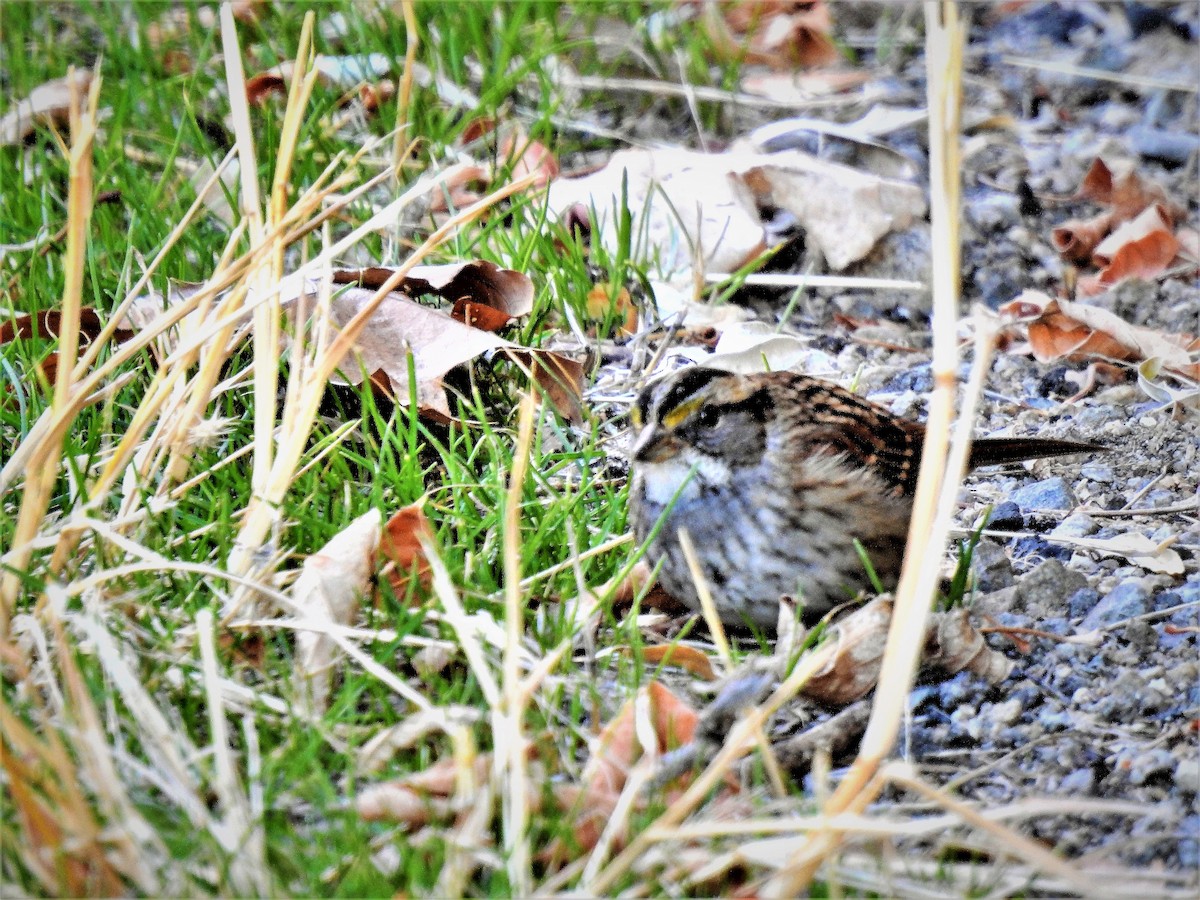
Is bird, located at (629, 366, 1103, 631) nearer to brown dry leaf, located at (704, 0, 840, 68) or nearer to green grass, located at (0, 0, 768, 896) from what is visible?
green grass, located at (0, 0, 768, 896)

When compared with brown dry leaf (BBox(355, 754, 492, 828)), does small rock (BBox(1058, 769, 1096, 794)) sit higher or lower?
lower

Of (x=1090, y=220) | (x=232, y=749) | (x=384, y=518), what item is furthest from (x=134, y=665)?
(x=1090, y=220)

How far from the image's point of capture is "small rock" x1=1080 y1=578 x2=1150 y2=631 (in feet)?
8.58

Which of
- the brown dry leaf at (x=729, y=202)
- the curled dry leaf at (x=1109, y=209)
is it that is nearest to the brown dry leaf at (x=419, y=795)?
the brown dry leaf at (x=729, y=202)

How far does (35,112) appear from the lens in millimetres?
4266

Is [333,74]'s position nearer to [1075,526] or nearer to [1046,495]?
[1046,495]

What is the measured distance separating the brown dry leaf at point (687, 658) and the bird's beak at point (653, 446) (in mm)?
388

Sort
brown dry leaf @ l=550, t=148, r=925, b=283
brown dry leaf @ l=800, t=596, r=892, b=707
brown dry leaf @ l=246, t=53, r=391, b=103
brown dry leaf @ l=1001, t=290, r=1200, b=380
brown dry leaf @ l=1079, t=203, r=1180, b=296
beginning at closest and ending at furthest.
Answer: brown dry leaf @ l=800, t=596, r=892, b=707 < brown dry leaf @ l=1001, t=290, r=1200, b=380 < brown dry leaf @ l=550, t=148, r=925, b=283 < brown dry leaf @ l=1079, t=203, r=1180, b=296 < brown dry leaf @ l=246, t=53, r=391, b=103

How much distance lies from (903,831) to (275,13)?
147 inches

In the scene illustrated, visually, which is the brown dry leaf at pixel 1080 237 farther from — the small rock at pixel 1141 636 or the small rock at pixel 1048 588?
the small rock at pixel 1141 636

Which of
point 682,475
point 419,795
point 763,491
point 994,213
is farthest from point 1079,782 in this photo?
point 994,213

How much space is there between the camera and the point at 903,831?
183 cm

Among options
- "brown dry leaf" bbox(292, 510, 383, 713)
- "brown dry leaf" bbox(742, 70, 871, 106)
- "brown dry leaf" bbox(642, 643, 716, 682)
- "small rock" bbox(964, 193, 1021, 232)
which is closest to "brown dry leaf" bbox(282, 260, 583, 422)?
"brown dry leaf" bbox(292, 510, 383, 713)

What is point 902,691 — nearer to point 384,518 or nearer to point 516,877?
point 516,877
